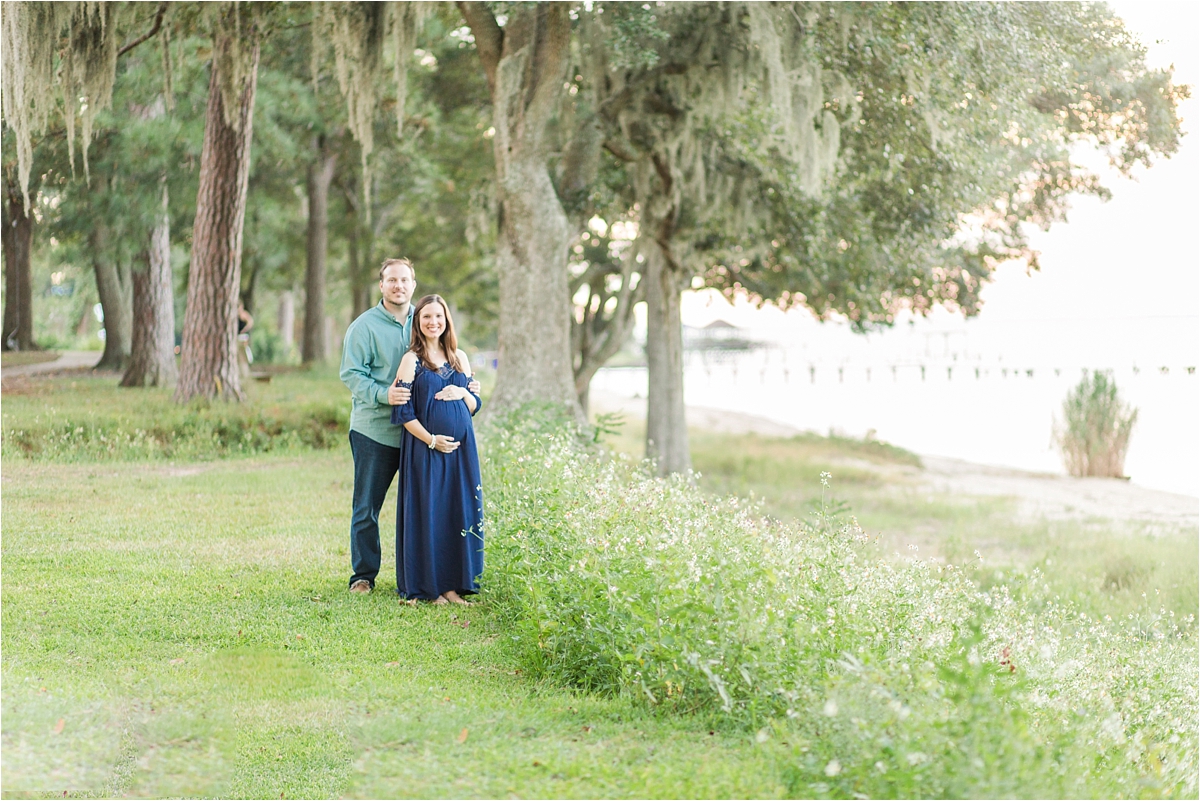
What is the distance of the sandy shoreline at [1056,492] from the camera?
1498 cm

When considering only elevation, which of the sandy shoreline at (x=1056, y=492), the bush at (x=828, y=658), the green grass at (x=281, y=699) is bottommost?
the sandy shoreline at (x=1056, y=492)

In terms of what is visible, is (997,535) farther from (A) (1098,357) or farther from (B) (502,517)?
(A) (1098,357)

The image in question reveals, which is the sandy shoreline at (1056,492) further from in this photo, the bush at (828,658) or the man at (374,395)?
the bush at (828,658)

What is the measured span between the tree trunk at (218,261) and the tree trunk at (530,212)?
3211 millimetres

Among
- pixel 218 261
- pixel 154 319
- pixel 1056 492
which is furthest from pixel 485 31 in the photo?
pixel 1056 492

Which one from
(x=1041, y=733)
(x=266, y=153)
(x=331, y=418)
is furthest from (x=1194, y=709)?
(x=266, y=153)

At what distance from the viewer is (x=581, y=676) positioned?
439 centimetres

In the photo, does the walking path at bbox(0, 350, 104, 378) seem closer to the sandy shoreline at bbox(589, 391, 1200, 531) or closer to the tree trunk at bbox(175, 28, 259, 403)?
the tree trunk at bbox(175, 28, 259, 403)

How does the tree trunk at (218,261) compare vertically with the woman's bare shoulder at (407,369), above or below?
above

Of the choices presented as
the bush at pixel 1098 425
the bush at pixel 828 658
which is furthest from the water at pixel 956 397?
the bush at pixel 828 658

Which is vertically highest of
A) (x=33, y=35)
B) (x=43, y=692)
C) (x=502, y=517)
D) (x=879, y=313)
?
(x=33, y=35)

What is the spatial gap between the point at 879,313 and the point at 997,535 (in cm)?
459

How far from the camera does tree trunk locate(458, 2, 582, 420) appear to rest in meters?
11.3

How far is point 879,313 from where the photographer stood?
16.4 meters
